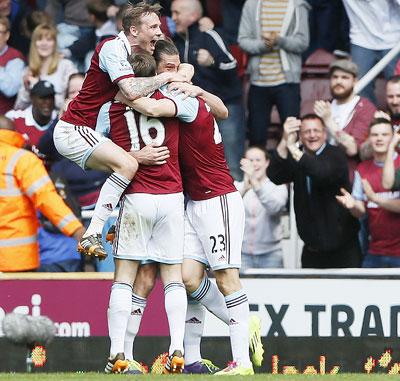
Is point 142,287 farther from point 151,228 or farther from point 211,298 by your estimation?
point 211,298

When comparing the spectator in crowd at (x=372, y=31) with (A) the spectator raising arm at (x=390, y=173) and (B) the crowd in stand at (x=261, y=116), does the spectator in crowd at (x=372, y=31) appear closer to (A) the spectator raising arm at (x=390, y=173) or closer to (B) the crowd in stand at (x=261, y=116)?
(B) the crowd in stand at (x=261, y=116)

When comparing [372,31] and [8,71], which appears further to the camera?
[8,71]

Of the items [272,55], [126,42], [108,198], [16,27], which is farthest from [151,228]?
[16,27]

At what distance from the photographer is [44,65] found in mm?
14805

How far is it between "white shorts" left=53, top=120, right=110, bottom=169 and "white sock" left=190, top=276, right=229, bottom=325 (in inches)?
50.1

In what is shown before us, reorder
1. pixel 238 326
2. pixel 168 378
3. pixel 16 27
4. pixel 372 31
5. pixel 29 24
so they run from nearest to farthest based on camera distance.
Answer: pixel 168 378
pixel 238 326
pixel 372 31
pixel 29 24
pixel 16 27

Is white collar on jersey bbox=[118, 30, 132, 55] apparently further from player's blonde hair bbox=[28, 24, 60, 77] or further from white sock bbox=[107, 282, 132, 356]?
→ player's blonde hair bbox=[28, 24, 60, 77]

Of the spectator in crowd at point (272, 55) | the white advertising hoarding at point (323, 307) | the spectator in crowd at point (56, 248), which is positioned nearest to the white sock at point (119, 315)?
the white advertising hoarding at point (323, 307)

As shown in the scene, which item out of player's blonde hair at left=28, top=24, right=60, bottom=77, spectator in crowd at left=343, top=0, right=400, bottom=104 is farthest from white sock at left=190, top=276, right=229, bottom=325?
player's blonde hair at left=28, top=24, right=60, bottom=77

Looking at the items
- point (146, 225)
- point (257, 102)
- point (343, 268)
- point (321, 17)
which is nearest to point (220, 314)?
point (146, 225)

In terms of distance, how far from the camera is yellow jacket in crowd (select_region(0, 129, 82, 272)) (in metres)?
11.9

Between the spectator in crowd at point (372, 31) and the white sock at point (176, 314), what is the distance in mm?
5341

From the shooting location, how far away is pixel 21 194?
39.4 ft

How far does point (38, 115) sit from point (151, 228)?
4636 mm
